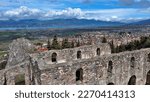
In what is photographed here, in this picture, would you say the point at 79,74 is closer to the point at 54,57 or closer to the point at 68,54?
the point at 68,54

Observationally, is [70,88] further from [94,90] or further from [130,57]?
[130,57]

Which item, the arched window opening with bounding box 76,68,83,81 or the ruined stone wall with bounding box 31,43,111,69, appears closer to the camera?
the arched window opening with bounding box 76,68,83,81

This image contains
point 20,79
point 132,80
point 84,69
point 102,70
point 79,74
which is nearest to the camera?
point 84,69

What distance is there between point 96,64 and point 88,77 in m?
1.13

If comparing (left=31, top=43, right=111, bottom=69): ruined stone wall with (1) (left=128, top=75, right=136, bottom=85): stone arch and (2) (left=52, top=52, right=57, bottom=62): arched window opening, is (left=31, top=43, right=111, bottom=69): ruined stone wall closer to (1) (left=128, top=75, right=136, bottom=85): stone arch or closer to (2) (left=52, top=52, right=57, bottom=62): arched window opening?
(2) (left=52, top=52, right=57, bottom=62): arched window opening

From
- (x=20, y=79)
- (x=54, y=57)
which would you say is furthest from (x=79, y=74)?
(x=20, y=79)

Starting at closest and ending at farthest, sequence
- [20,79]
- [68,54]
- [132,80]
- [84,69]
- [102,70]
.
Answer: [84,69]
[102,70]
[132,80]
[68,54]
[20,79]

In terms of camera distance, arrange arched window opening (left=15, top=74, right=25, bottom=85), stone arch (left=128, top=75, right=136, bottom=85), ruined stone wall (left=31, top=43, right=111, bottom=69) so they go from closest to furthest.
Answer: stone arch (left=128, top=75, right=136, bottom=85), ruined stone wall (left=31, top=43, right=111, bottom=69), arched window opening (left=15, top=74, right=25, bottom=85)

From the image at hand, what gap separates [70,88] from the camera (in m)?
13.1

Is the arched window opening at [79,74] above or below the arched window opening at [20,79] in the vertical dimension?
above

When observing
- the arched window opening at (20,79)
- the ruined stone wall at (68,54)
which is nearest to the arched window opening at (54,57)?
the ruined stone wall at (68,54)

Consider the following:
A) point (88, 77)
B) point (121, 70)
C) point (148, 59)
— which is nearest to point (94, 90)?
point (88, 77)

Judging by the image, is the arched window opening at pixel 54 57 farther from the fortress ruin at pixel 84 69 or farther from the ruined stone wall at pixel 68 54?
the ruined stone wall at pixel 68 54

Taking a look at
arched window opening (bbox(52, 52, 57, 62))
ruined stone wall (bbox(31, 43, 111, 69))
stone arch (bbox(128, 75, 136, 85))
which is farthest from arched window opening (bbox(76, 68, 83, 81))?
arched window opening (bbox(52, 52, 57, 62))
